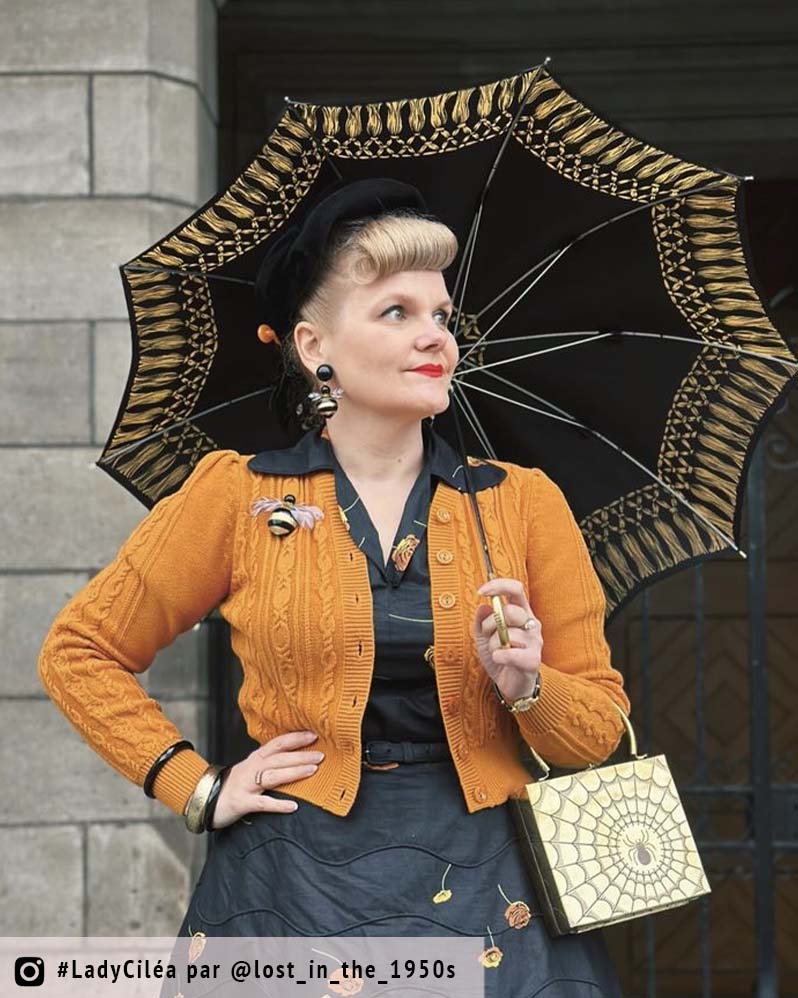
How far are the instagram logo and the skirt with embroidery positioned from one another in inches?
87.9

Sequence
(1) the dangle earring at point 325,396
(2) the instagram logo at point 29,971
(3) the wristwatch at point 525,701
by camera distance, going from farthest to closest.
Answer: (2) the instagram logo at point 29,971 < (1) the dangle earring at point 325,396 < (3) the wristwatch at point 525,701

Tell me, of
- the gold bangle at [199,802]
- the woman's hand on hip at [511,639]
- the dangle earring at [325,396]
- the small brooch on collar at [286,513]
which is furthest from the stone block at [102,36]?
the woman's hand on hip at [511,639]

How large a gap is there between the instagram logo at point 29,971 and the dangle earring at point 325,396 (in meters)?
2.56

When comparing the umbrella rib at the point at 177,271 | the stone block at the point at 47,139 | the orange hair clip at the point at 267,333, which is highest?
the stone block at the point at 47,139

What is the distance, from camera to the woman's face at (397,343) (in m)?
2.32

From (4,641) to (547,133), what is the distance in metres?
2.63

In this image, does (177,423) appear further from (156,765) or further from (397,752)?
(397,752)

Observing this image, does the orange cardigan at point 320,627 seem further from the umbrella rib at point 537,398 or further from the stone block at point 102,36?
the stone block at point 102,36

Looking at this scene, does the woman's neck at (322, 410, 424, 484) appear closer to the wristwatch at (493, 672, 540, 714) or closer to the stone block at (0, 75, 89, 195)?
the wristwatch at (493, 672, 540, 714)

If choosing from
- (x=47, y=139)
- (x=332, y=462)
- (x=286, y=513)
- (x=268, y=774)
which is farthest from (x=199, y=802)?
(x=47, y=139)

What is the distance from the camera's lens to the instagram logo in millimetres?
4344

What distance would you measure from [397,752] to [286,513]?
1.31 ft

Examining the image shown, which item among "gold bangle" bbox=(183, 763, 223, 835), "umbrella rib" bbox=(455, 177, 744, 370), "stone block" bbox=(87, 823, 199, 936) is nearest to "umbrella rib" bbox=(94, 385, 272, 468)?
"umbrella rib" bbox=(455, 177, 744, 370)

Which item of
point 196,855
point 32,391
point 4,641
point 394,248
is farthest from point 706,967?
point 394,248
